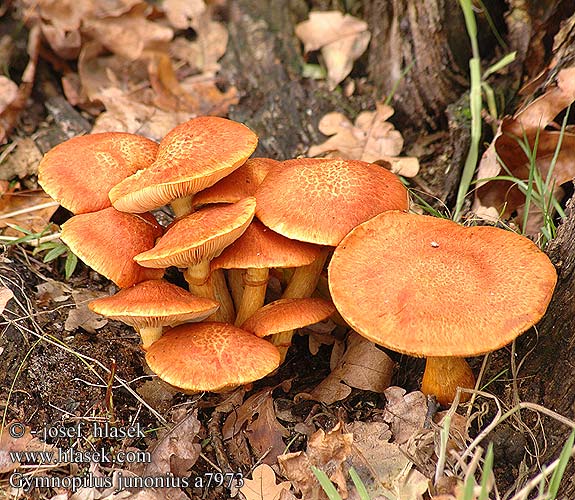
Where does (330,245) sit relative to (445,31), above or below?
below

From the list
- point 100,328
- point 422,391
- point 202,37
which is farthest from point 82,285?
point 202,37

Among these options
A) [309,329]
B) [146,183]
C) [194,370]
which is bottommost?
[309,329]

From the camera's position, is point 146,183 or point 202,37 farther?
point 202,37

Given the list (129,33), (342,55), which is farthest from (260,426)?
(129,33)

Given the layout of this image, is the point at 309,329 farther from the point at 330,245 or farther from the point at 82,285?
the point at 82,285

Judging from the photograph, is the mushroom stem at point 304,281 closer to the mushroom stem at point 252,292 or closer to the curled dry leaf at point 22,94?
the mushroom stem at point 252,292

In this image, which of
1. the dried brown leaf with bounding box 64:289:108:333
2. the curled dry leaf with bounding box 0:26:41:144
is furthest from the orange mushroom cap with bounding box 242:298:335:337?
the curled dry leaf with bounding box 0:26:41:144

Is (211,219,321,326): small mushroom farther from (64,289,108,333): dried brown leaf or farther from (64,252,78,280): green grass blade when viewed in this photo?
(64,252,78,280): green grass blade
